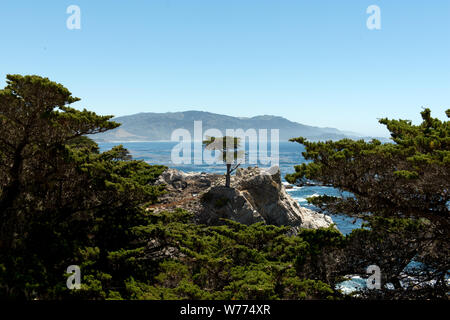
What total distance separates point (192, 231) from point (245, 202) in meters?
15.6

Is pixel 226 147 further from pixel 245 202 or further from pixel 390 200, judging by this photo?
pixel 390 200

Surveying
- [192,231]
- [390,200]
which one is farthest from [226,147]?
[390,200]

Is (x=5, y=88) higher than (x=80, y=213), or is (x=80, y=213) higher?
(x=5, y=88)

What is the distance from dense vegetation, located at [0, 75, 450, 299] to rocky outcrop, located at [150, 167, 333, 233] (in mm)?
12793

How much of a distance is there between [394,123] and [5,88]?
498 inches

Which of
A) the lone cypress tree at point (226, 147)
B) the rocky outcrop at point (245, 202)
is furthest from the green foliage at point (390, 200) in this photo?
the lone cypress tree at point (226, 147)

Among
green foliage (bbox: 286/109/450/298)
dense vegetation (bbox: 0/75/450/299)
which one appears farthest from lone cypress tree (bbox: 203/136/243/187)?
green foliage (bbox: 286/109/450/298)

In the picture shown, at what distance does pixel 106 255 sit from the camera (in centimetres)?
883

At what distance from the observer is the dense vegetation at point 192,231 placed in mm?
7027

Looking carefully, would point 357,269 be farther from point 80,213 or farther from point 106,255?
point 80,213

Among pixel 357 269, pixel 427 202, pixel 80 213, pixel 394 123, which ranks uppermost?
pixel 394 123

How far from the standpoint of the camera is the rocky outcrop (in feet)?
82.9
